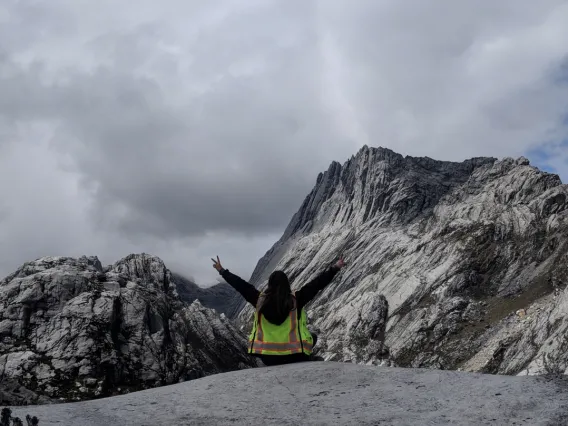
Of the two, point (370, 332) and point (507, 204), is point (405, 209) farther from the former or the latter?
point (370, 332)

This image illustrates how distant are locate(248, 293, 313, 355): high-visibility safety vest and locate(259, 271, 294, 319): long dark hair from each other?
144mm

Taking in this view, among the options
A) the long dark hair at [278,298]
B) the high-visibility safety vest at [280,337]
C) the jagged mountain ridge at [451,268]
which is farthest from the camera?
the jagged mountain ridge at [451,268]

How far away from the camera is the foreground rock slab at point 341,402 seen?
6.88 metres

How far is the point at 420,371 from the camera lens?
880cm

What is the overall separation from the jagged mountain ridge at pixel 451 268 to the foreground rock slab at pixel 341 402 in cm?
5160

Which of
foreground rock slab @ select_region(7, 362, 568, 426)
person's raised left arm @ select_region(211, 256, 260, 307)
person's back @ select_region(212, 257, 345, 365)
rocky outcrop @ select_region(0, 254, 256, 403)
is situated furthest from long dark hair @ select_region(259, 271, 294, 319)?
rocky outcrop @ select_region(0, 254, 256, 403)

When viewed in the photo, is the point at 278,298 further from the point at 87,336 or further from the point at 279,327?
the point at 87,336

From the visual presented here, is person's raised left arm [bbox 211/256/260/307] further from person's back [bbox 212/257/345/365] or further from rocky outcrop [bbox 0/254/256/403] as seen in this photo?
rocky outcrop [bbox 0/254/256/403]

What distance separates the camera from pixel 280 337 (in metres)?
10.9

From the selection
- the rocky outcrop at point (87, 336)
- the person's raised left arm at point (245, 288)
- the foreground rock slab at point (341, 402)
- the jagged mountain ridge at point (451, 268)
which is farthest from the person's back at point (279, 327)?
the jagged mountain ridge at point (451, 268)

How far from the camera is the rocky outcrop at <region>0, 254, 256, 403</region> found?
93.2ft

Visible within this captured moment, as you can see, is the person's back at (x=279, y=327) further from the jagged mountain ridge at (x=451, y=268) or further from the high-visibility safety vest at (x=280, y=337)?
the jagged mountain ridge at (x=451, y=268)

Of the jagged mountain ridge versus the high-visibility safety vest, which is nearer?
the high-visibility safety vest

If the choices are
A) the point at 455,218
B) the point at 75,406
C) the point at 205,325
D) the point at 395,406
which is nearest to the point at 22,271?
the point at 205,325
